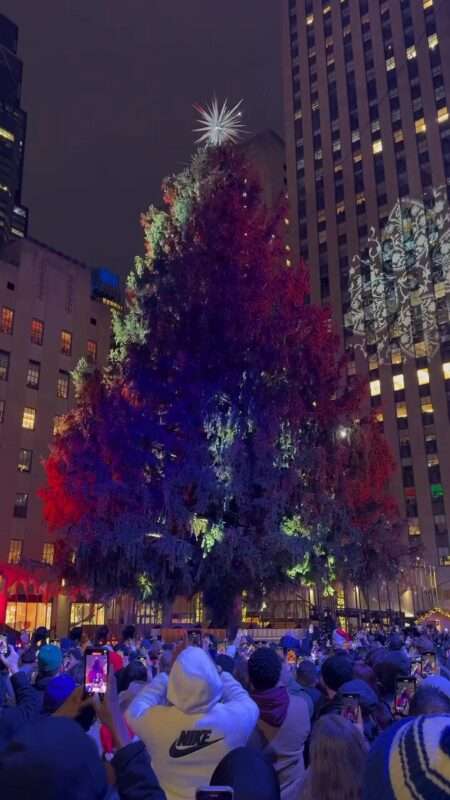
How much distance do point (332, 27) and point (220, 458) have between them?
89.0 metres

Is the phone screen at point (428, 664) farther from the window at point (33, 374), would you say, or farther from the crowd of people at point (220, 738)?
the window at point (33, 374)

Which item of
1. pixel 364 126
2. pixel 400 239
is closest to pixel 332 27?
pixel 364 126

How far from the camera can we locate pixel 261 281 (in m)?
30.1

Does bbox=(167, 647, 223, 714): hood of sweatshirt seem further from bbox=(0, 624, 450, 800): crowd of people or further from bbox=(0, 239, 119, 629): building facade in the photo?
bbox=(0, 239, 119, 629): building facade

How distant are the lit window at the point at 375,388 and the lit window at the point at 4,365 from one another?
47.8 metres

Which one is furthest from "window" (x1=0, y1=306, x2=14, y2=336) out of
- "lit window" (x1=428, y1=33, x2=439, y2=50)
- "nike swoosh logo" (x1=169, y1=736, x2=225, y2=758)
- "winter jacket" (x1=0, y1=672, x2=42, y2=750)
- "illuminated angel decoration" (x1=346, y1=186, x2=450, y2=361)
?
"lit window" (x1=428, y1=33, x2=439, y2=50)

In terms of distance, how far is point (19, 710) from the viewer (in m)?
4.31

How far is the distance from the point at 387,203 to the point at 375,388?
82.9 feet

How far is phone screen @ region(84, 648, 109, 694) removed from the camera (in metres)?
3.23

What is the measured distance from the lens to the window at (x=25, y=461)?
131 ft

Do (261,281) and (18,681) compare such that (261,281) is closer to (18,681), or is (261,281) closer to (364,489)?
(364,489)

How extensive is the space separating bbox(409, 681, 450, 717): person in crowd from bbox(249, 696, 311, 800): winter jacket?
78cm

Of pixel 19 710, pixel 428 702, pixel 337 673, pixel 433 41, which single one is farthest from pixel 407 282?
pixel 19 710

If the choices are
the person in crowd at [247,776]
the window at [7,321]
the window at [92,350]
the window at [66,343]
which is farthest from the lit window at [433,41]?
the person in crowd at [247,776]
